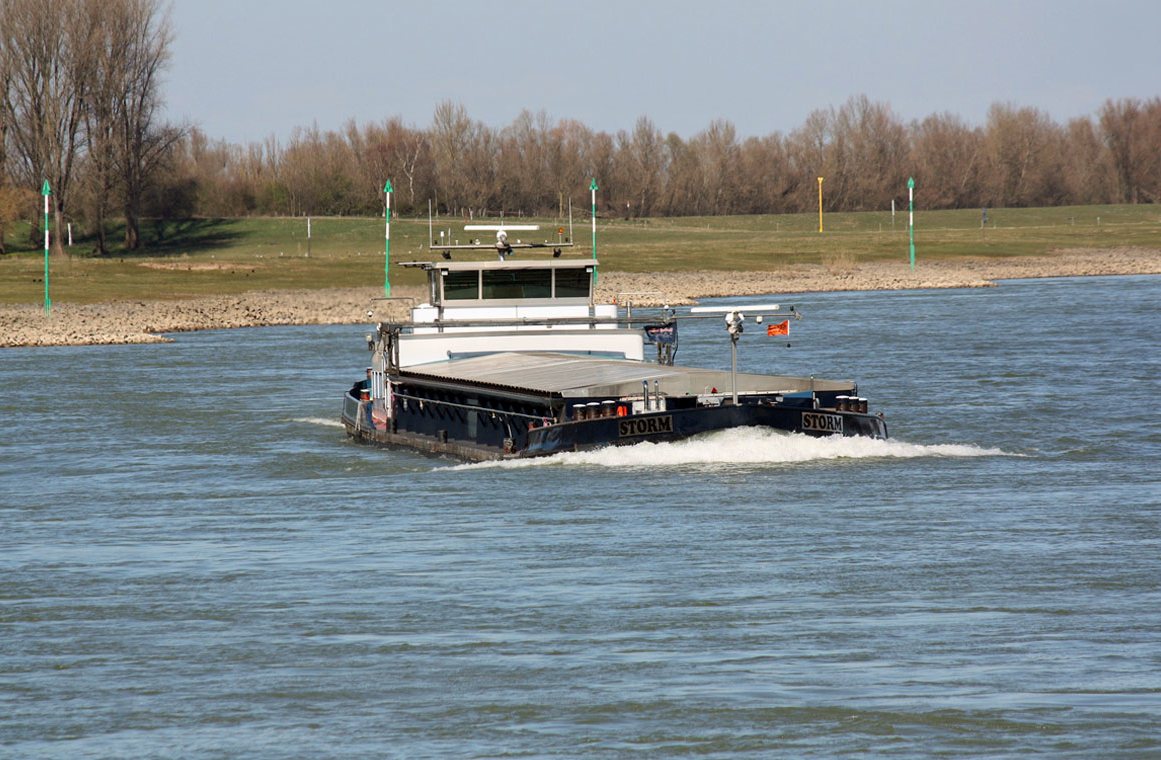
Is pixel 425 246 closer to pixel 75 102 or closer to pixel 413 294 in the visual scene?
pixel 413 294

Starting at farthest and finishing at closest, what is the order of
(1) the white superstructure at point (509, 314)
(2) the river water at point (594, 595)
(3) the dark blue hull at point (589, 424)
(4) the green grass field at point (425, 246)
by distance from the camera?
1. (4) the green grass field at point (425, 246)
2. (1) the white superstructure at point (509, 314)
3. (3) the dark blue hull at point (589, 424)
4. (2) the river water at point (594, 595)

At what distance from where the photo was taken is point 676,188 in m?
156

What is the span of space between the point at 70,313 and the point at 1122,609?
55.5 m

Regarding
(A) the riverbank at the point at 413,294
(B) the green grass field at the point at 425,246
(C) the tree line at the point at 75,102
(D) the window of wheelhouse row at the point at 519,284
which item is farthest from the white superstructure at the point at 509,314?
(C) the tree line at the point at 75,102

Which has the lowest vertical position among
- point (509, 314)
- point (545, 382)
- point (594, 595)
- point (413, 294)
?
point (594, 595)

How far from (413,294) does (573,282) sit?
4125cm

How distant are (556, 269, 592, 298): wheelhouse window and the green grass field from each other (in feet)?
86.5

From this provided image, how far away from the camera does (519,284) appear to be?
29.1 meters

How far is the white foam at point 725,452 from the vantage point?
21031 mm

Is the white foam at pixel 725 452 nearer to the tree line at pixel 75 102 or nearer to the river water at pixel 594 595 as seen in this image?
the river water at pixel 594 595

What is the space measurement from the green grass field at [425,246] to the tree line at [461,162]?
17.5 feet

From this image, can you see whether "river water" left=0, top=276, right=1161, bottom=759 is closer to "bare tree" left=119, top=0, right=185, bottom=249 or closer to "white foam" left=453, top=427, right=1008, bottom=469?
"white foam" left=453, top=427, right=1008, bottom=469

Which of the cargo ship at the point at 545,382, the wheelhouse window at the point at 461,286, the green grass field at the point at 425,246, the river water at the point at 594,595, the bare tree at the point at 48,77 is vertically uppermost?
the bare tree at the point at 48,77

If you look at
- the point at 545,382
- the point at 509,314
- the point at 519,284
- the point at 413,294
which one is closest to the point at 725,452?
the point at 545,382
